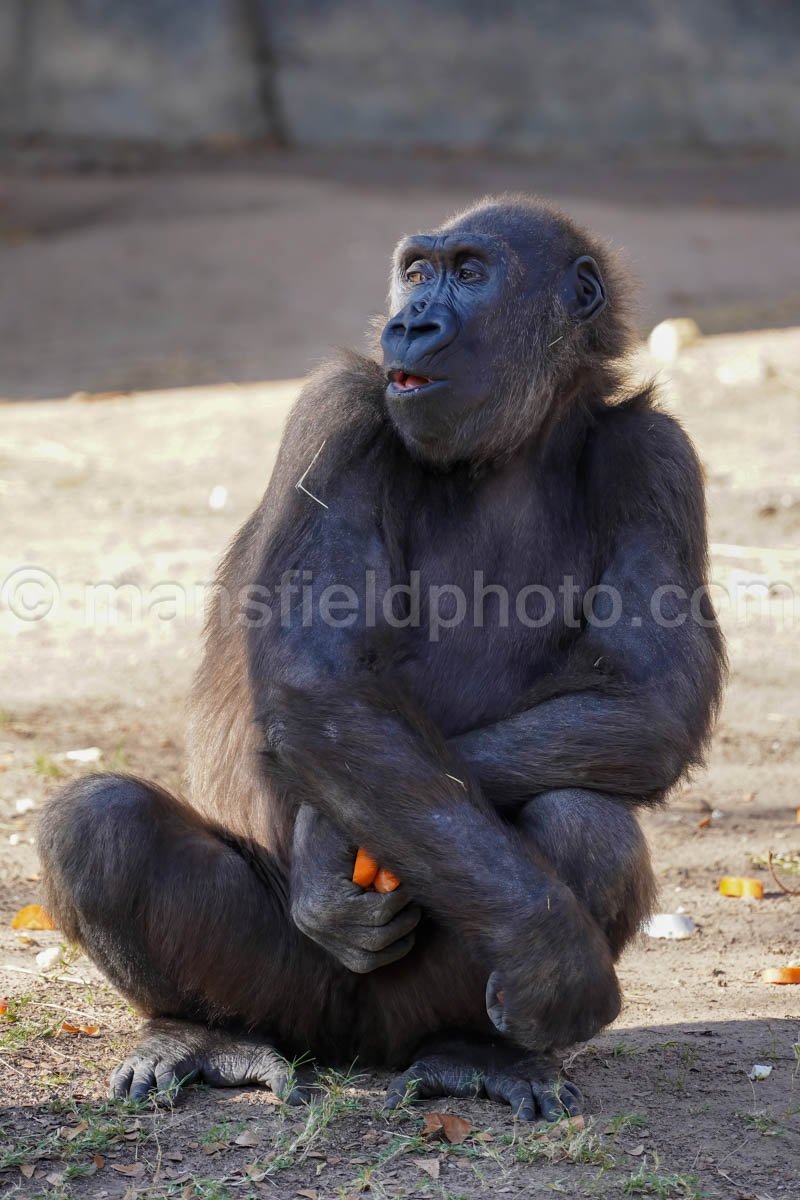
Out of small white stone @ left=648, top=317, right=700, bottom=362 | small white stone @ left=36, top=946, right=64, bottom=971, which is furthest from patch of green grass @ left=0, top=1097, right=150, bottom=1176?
small white stone @ left=648, top=317, right=700, bottom=362

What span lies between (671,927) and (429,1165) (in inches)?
81.7

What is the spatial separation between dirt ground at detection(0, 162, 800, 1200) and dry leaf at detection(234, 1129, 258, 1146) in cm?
1

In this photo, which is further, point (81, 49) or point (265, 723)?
point (81, 49)

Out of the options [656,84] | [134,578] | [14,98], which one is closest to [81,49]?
[14,98]

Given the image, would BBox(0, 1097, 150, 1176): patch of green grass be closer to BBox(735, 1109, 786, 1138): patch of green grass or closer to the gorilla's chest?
the gorilla's chest

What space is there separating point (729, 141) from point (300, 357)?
10153 mm

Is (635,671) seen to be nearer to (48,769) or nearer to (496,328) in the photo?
(496,328)

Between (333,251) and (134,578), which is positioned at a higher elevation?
(333,251)

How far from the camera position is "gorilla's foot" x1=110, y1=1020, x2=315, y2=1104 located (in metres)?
3.94

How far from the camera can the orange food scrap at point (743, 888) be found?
5.66m

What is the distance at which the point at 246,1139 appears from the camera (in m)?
3.67

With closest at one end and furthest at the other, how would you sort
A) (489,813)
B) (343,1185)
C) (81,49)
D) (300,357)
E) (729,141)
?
(343,1185)
(489,813)
(300,357)
(81,49)
(729,141)

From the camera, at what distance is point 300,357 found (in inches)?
554

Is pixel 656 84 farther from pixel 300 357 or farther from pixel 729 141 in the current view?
pixel 300 357
